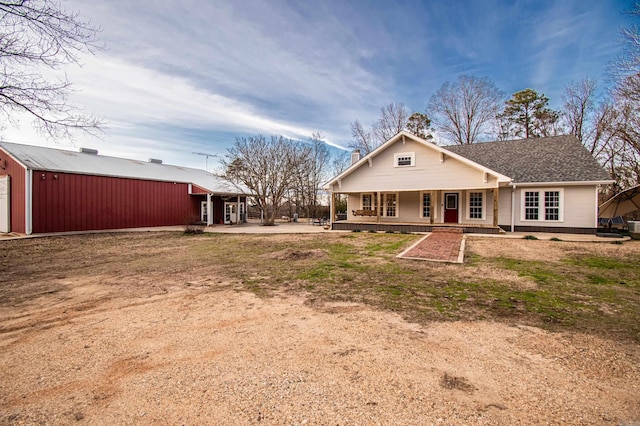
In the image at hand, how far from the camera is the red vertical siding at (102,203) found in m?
16.5

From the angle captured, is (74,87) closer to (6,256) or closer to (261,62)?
(6,256)

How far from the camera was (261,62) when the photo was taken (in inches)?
645

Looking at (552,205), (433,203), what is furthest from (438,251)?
(552,205)

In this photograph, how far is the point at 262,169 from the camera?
82.7 ft

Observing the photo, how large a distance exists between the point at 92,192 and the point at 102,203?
86 centimetres

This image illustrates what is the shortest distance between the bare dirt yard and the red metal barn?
41.4 ft

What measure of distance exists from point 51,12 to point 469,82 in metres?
30.2

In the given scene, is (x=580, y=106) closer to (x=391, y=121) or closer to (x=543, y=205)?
(x=391, y=121)

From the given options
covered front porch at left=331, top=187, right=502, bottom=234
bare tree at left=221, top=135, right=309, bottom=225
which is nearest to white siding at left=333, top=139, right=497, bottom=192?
covered front porch at left=331, top=187, right=502, bottom=234

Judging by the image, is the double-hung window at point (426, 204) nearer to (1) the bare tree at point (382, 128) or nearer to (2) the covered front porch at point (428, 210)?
A: (2) the covered front porch at point (428, 210)

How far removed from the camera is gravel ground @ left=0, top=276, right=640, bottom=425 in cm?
227

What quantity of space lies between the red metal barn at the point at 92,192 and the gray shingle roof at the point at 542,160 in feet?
59.6

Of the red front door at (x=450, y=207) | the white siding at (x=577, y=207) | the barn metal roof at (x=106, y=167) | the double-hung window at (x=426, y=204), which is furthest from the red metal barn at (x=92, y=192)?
the white siding at (x=577, y=207)

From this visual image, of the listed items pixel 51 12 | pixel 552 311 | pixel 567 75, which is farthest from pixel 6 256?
pixel 567 75
